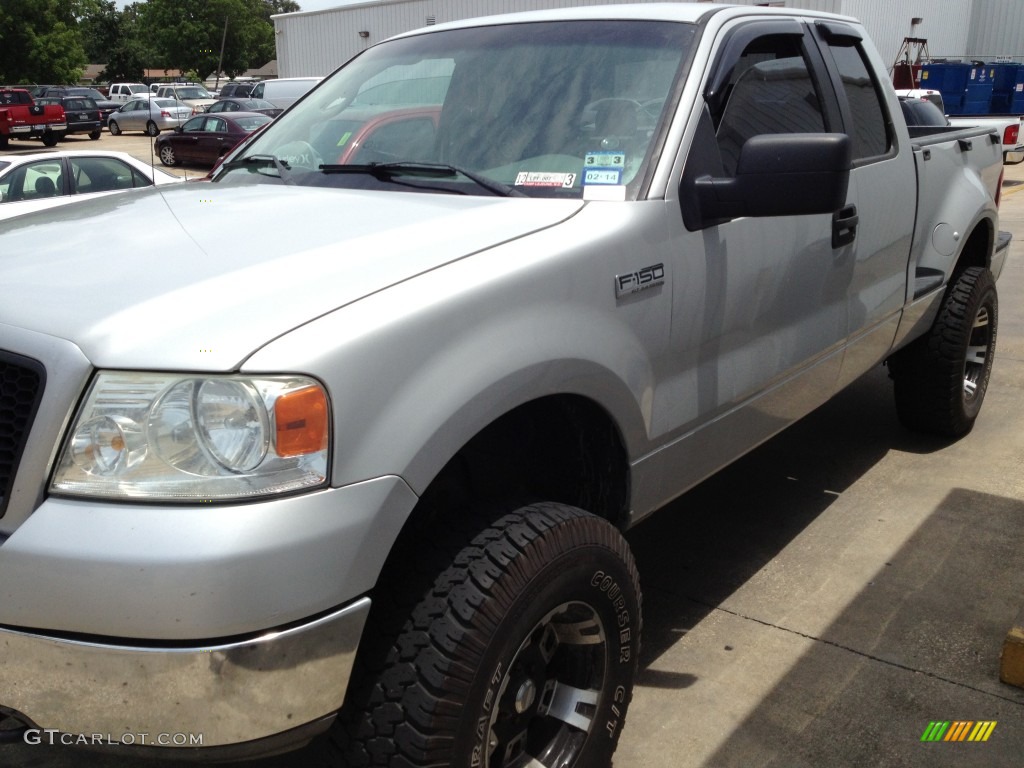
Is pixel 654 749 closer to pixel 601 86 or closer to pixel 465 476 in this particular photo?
pixel 465 476

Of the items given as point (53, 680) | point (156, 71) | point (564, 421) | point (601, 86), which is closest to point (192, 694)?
point (53, 680)

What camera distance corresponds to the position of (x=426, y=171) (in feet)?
9.44

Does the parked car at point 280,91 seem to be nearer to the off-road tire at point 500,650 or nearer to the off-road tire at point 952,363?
the off-road tire at point 952,363

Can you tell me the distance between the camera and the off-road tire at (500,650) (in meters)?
1.95

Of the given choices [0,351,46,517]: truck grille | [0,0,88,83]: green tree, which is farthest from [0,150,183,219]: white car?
[0,0,88,83]: green tree

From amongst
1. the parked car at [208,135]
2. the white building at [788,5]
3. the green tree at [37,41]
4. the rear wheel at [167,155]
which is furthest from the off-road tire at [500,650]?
the green tree at [37,41]

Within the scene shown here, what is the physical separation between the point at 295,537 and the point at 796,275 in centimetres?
200

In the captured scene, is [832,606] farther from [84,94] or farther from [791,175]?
[84,94]

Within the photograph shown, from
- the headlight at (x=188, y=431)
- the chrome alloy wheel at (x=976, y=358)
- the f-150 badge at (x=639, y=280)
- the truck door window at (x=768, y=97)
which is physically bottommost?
the chrome alloy wheel at (x=976, y=358)

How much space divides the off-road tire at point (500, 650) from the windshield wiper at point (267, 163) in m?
1.47

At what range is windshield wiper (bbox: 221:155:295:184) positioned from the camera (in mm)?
3166

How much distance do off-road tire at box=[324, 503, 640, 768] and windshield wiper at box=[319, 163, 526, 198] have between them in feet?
2.89

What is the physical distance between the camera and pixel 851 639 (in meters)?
3.34

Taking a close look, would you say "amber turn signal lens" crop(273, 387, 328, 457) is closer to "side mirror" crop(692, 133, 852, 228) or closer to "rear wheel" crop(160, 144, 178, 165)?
"side mirror" crop(692, 133, 852, 228)
